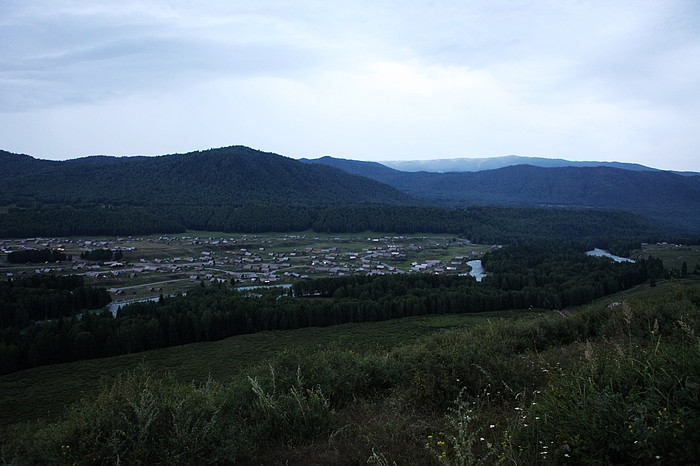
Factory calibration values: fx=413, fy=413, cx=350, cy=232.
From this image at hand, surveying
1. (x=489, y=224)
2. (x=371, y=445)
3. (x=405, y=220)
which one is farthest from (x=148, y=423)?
(x=489, y=224)

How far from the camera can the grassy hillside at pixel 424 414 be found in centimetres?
376

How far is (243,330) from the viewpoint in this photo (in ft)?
128

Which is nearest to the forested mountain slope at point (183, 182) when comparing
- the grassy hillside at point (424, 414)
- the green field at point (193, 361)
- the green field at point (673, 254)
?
the green field at point (673, 254)

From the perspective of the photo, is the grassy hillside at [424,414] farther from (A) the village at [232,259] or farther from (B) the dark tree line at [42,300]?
(A) the village at [232,259]

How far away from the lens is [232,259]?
8012 cm

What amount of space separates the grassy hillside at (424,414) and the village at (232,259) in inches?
1999

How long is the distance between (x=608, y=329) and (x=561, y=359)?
120 inches

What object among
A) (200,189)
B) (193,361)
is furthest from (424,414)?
(200,189)

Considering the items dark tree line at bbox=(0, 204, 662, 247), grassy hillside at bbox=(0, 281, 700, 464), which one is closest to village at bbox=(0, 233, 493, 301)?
dark tree line at bbox=(0, 204, 662, 247)

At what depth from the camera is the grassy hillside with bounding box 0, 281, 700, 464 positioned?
376cm

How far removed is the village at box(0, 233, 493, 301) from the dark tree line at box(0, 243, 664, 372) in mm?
10638

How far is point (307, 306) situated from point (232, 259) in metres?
41.9

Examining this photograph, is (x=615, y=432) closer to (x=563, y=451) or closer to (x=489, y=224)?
(x=563, y=451)

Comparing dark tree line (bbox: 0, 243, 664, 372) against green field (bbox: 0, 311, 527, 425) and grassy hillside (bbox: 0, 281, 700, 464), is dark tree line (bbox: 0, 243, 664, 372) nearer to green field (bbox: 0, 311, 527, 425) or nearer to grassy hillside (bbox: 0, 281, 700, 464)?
green field (bbox: 0, 311, 527, 425)
